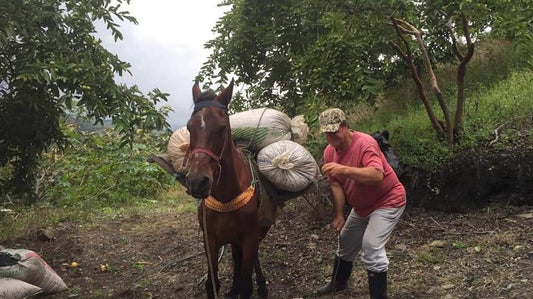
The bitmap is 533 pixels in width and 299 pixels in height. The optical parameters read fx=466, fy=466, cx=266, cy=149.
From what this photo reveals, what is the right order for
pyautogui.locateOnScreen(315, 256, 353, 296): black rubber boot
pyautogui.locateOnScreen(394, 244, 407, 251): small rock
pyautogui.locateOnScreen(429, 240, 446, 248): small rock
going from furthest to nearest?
pyautogui.locateOnScreen(394, 244, 407, 251): small rock < pyautogui.locateOnScreen(429, 240, 446, 248): small rock < pyautogui.locateOnScreen(315, 256, 353, 296): black rubber boot

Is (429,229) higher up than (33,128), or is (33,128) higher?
(33,128)

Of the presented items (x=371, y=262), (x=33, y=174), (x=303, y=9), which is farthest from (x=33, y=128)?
(x=371, y=262)

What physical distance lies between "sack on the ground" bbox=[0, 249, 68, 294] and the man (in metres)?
2.99

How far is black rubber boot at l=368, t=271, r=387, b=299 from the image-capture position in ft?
12.3

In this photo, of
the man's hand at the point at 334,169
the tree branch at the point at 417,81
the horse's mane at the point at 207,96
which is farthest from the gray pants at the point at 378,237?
the tree branch at the point at 417,81

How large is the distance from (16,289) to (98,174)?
5940 millimetres

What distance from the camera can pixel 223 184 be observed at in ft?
12.0

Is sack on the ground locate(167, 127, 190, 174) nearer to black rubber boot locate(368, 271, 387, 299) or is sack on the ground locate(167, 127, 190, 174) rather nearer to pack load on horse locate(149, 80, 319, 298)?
pack load on horse locate(149, 80, 319, 298)

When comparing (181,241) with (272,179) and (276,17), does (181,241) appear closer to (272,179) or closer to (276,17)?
(272,179)

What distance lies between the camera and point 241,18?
24.5 feet

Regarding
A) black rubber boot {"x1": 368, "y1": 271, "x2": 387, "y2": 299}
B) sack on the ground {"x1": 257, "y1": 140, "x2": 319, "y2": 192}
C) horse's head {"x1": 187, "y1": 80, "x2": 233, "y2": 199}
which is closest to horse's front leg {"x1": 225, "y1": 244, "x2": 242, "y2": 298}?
sack on the ground {"x1": 257, "y1": 140, "x2": 319, "y2": 192}

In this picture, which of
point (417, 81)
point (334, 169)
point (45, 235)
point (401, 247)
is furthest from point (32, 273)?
point (417, 81)

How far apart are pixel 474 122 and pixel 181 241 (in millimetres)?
4403

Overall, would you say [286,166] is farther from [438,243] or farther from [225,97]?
[438,243]
